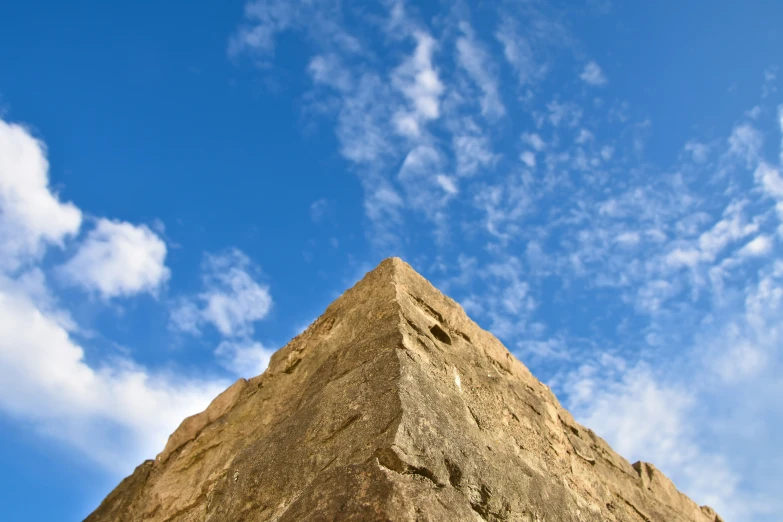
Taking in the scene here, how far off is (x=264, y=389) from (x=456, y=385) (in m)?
1.39

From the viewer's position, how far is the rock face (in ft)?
8.30

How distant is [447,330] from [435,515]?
173 cm

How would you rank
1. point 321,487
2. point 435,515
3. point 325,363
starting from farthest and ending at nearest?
point 325,363
point 321,487
point 435,515

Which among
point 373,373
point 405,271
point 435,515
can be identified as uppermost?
point 405,271

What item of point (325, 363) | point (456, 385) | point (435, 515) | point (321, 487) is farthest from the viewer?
point (325, 363)

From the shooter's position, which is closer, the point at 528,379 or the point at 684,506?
the point at 528,379

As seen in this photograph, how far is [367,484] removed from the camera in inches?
92.7

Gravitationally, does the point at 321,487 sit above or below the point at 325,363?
below

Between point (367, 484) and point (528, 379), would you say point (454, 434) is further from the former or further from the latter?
point (528, 379)

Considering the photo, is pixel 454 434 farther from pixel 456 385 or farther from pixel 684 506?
pixel 684 506

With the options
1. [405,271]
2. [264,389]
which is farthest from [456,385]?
[264,389]

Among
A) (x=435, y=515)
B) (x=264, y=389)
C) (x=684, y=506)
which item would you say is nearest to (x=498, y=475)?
(x=435, y=515)

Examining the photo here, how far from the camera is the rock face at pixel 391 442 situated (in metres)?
2.53

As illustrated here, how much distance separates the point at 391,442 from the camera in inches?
99.0
